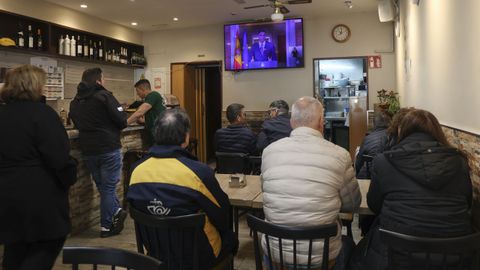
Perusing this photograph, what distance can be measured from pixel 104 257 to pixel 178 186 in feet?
1.80

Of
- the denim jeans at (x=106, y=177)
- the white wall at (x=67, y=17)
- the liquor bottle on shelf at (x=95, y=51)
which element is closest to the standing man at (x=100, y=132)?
the denim jeans at (x=106, y=177)

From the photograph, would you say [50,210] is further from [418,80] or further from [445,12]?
[418,80]

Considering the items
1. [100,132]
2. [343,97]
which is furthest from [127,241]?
[343,97]

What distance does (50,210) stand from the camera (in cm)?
219

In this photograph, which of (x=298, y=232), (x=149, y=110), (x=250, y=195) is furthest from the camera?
(x=149, y=110)

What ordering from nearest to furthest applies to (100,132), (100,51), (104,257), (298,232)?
(104,257) → (298,232) → (100,132) → (100,51)

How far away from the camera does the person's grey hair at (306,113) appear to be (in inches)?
84.3

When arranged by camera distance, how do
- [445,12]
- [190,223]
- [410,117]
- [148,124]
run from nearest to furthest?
[190,223], [410,117], [445,12], [148,124]

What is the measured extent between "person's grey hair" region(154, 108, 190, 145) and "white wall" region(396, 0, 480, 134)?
154 cm

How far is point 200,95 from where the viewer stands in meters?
8.74

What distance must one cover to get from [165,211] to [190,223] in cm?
18

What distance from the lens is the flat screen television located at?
701 cm

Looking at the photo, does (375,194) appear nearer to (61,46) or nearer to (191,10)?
(191,10)

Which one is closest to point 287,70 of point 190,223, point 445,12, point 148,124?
point 148,124
